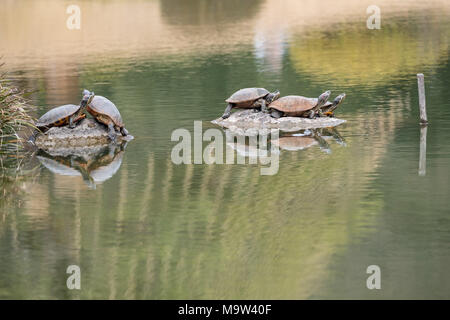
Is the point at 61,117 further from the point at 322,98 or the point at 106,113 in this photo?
the point at 322,98

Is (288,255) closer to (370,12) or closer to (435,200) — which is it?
(435,200)

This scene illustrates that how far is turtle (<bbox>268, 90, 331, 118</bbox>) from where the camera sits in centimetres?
2314

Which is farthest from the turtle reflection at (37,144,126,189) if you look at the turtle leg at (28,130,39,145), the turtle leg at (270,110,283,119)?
the turtle leg at (270,110,283,119)

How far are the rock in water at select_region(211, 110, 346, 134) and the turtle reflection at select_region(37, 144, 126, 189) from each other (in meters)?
3.43

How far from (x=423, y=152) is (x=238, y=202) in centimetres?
522

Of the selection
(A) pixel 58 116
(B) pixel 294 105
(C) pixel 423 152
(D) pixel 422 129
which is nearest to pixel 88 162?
(A) pixel 58 116

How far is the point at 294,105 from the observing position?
23156 millimetres

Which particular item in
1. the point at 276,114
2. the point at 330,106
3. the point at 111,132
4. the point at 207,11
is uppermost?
the point at 207,11

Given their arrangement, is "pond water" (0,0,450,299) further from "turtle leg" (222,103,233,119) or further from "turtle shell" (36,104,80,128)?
"turtle shell" (36,104,80,128)

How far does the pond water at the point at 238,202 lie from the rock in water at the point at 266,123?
758 mm

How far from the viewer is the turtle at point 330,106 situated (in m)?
24.0

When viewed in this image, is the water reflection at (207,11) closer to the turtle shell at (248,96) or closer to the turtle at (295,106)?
Result: the turtle shell at (248,96)

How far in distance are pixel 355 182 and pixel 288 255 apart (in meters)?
4.40

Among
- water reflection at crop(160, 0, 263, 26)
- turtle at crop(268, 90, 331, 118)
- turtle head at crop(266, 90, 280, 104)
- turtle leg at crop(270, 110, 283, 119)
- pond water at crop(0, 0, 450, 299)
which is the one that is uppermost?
water reflection at crop(160, 0, 263, 26)
